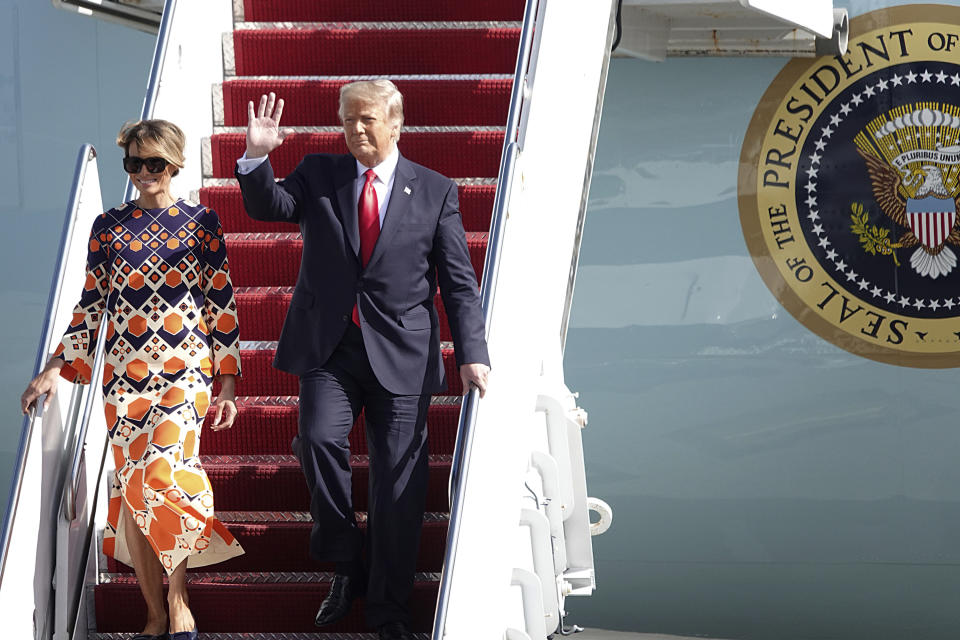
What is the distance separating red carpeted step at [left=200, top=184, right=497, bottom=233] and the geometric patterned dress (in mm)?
826

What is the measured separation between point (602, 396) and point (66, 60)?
324 centimetres

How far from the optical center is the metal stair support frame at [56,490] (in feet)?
11.2

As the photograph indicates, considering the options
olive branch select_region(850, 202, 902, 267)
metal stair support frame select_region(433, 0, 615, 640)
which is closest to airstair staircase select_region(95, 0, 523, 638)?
metal stair support frame select_region(433, 0, 615, 640)

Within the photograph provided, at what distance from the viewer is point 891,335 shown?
609 cm

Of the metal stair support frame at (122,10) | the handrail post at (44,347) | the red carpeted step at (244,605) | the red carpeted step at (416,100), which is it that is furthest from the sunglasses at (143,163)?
the metal stair support frame at (122,10)

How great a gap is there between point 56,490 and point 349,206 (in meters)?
1.20

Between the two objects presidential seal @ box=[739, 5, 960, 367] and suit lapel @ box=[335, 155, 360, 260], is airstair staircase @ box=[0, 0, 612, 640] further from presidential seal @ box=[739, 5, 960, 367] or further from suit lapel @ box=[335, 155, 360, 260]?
presidential seal @ box=[739, 5, 960, 367]

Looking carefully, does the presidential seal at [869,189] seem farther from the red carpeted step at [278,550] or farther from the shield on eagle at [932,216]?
the red carpeted step at [278,550]

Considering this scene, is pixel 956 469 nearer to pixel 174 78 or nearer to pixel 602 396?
pixel 602 396

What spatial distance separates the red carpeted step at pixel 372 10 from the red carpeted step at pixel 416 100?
0.40 metres

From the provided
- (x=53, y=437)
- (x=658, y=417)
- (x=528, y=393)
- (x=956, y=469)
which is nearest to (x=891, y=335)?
(x=956, y=469)

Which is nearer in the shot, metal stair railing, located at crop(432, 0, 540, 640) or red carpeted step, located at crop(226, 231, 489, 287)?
metal stair railing, located at crop(432, 0, 540, 640)

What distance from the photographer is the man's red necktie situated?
3480mm

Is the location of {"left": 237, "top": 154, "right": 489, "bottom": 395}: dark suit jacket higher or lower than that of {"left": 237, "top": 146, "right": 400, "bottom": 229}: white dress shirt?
lower
